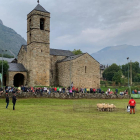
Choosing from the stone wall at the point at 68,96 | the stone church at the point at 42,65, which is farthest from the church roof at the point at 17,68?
the stone wall at the point at 68,96

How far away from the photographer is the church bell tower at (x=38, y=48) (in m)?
41.2

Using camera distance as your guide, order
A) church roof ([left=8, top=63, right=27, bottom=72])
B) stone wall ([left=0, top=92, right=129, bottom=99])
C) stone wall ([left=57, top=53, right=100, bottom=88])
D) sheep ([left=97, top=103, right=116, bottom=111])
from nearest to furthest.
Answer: sheep ([left=97, top=103, right=116, bottom=111]), stone wall ([left=0, top=92, right=129, bottom=99]), church roof ([left=8, top=63, right=27, bottom=72]), stone wall ([left=57, top=53, right=100, bottom=88])

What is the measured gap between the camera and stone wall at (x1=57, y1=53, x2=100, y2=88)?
4215 centimetres

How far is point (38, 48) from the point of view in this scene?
41.8m

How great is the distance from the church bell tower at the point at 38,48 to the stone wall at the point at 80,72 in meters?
3.99

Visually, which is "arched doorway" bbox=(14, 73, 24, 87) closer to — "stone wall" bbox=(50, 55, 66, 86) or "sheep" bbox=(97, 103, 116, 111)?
"stone wall" bbox=(50, 55, 66, 86)

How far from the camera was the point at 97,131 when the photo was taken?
1026 centimetres

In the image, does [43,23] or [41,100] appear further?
[43,23]

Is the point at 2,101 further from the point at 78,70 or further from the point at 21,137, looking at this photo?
the point at 78,70

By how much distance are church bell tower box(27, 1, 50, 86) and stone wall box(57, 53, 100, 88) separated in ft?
13.1

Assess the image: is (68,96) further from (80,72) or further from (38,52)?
(38,52)

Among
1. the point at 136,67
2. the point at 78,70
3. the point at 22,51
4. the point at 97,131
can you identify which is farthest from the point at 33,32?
the point at 136,67

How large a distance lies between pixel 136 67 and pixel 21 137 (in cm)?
11049

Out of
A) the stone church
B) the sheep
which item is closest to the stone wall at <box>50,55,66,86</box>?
the stone church
